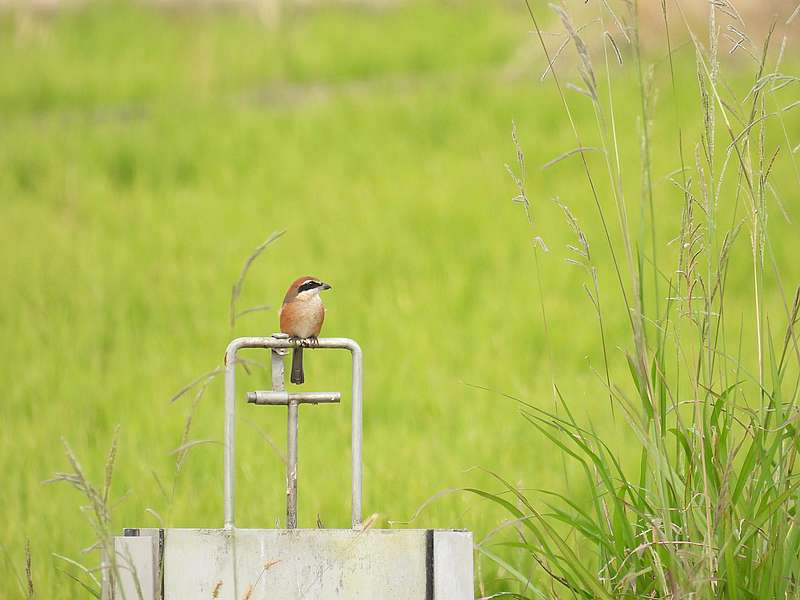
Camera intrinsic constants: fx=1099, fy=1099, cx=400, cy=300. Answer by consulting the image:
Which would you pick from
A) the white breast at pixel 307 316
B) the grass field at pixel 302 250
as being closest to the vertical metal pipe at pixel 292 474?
the white breast at pixel 307 316

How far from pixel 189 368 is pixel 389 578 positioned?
10.6 feet

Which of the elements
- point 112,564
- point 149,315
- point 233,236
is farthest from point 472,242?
point 112,564

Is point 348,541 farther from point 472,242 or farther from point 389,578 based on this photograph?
point 472,242

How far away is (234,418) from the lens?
202 cm

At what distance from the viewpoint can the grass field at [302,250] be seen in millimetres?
4000

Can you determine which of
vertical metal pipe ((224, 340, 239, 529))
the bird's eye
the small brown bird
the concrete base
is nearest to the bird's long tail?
the small brown bird

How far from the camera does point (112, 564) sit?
1.68 metres

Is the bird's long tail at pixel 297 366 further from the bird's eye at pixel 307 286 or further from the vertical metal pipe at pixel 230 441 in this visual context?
the vertical metal pipe at pixel 230 441

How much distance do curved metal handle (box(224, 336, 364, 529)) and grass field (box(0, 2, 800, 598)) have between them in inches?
14.2

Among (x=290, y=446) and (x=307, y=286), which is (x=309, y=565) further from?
(x=307, y=286)

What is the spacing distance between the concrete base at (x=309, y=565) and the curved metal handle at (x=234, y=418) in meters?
0.05

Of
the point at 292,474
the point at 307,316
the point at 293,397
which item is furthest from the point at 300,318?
the point at 292,474

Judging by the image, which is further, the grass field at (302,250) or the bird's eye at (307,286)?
the grass field at (302,250)

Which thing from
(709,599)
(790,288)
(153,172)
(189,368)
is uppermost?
(153,172)
